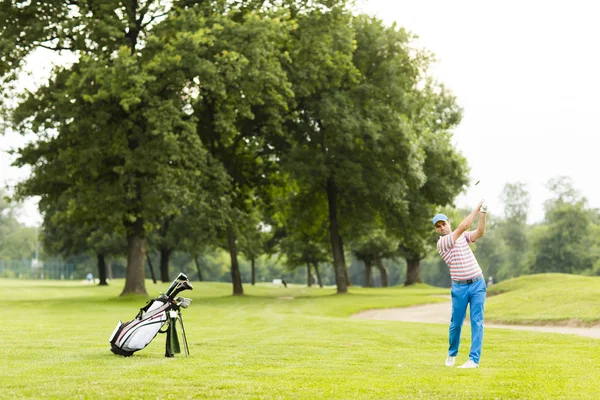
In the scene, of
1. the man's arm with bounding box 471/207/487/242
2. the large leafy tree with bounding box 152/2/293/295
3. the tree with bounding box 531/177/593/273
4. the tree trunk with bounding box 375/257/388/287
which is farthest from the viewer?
the tree with bounding box 531/177/593/273

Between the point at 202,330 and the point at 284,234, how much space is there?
5915 centimetres

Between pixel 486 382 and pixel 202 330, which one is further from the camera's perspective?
pixel 202 330

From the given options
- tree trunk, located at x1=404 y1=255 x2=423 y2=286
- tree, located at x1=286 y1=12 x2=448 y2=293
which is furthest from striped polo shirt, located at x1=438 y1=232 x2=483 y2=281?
tree trunk, located at x1=404 y1=255 x2=423 y2=286

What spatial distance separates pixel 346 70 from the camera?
148 ft

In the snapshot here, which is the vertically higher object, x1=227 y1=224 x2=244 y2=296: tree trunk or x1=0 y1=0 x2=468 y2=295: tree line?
x1=0 y1=0 x2=468 y2=295: tree line

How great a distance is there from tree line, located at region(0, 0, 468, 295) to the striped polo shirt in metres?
23.8

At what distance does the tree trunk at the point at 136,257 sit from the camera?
1623 inches

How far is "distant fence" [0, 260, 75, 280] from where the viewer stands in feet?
429

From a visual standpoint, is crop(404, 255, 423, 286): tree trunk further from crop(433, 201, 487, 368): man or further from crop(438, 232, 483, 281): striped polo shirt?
crop(438, 232, 483, 281): striped polo shirt

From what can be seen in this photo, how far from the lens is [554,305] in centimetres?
3198

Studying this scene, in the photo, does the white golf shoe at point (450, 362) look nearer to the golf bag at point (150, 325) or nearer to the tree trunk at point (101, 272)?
the golf bag at point (150, 325)

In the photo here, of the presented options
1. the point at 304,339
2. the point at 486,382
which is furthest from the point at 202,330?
the point at 486,382

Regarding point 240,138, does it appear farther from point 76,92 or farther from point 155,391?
point 155,391

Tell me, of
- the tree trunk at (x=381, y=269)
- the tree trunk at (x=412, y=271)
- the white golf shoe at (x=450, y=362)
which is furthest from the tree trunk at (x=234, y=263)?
the tree trunk at (x=381, y=269)
